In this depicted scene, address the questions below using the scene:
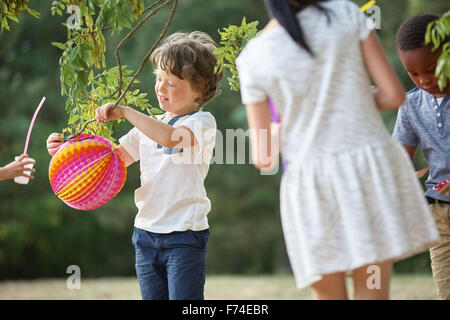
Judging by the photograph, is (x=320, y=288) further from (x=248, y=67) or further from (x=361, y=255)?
(x=248, y=67)

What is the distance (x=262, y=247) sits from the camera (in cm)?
1231

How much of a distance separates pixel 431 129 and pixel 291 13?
1.27m

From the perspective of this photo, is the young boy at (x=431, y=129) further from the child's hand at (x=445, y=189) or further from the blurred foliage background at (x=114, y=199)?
the blurred foliage background at (x=114, y=199)

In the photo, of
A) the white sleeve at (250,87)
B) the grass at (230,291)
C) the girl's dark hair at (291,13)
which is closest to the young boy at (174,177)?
the white sleeve at (250,87)

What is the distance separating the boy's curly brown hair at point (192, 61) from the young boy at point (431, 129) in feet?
2.73

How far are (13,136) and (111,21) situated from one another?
27.1 feet

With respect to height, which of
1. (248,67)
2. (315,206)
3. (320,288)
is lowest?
(320,288)

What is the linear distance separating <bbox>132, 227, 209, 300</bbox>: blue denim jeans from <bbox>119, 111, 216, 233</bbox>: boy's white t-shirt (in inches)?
1.5

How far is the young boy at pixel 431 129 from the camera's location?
2.63 meters

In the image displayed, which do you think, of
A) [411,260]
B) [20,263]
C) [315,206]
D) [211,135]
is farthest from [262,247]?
[315,206]

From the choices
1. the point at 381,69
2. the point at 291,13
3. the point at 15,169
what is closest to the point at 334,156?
the point at 381,69

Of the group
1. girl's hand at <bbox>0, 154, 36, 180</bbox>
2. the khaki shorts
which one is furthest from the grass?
girl's hand at <bbox>0, 154, 36, 180</bbox>

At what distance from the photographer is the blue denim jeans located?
2498 millimetres

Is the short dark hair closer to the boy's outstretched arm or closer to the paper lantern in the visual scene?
the boy's outstretched arm
